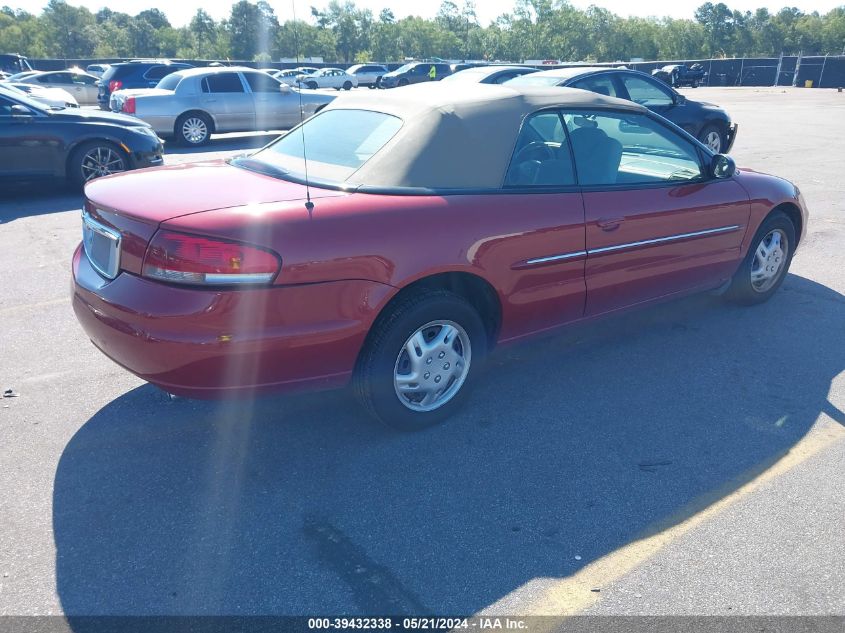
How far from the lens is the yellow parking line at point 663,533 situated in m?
2.56

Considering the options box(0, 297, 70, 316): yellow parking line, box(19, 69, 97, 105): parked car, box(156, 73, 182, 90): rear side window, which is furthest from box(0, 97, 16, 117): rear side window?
box(19, 69, 97, 105): parked car

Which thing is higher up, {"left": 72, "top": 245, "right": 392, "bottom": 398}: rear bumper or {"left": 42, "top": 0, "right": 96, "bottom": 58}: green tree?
{"left": 42, "top": 0, "right": 96, "bottom": 58}: green tree

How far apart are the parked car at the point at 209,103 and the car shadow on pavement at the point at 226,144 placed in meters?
0.26

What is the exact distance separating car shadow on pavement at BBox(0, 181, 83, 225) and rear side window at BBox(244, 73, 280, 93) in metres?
6.28

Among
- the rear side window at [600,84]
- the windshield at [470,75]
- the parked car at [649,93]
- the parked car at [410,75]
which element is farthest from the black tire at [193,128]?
the parked car at [410,75]

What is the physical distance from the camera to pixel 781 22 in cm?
10594

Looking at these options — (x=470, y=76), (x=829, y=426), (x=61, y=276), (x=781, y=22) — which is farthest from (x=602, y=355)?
(x=781, y=22)

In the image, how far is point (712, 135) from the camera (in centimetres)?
1234

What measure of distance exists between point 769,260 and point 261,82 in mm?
12145

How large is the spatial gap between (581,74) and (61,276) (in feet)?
23.5

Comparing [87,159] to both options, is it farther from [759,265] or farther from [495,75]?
[759,265]

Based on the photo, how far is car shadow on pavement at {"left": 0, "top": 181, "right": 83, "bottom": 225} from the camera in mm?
8449

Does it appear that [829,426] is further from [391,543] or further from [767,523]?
[391,543]

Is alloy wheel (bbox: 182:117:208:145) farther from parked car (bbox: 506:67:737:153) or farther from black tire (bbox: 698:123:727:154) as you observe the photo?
black tire (bbox: 698:123:727:154)
